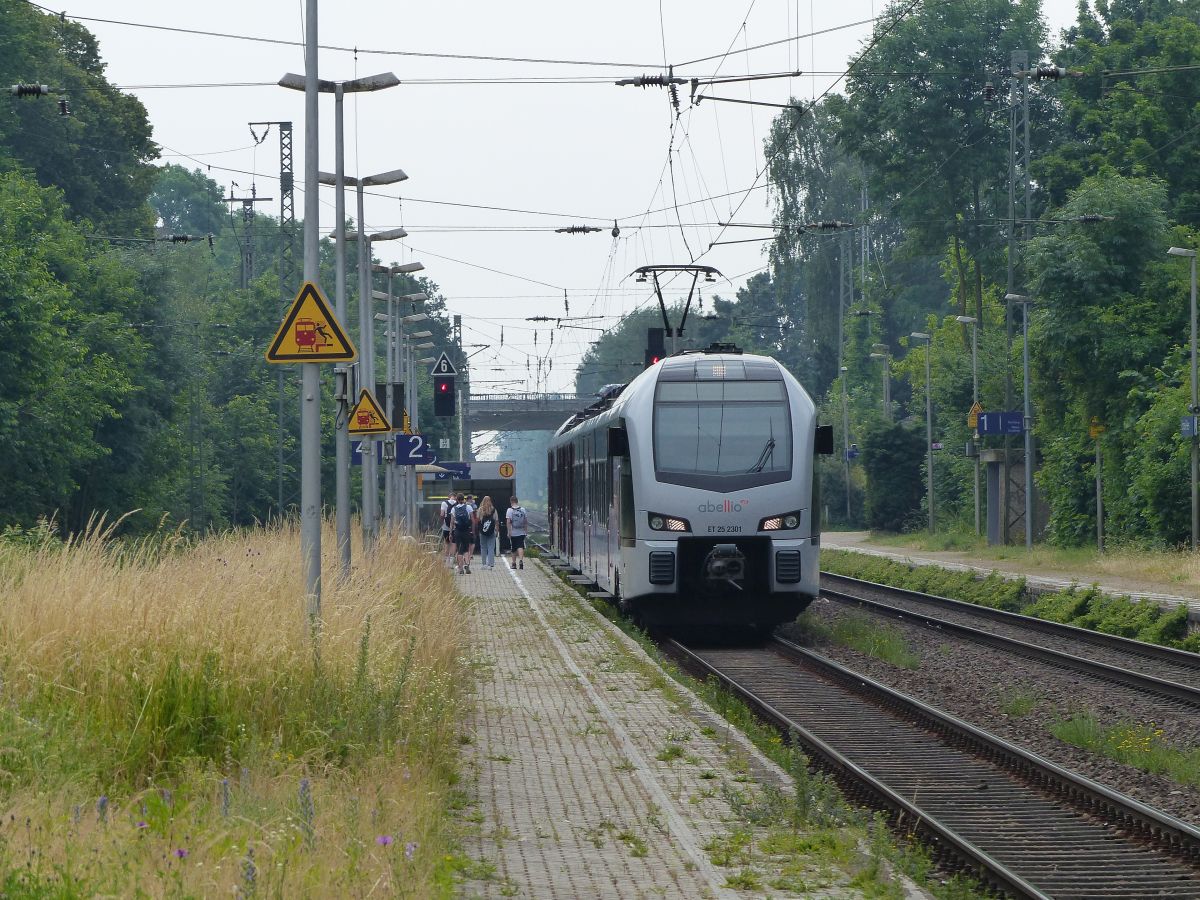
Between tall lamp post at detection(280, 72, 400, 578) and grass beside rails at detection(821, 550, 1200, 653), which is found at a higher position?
tall lamp post at detection(280, 72, 400, 578)

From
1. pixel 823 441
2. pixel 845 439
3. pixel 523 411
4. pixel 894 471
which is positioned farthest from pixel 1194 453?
pixel 523 411

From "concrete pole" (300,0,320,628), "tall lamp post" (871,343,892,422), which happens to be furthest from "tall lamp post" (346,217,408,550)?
"tall lamp post" (871,343,892,422)

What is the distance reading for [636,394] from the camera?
2080cm

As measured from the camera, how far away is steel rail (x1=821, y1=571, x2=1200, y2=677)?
19.9 m

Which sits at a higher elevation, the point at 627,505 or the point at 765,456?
the point at 765,456

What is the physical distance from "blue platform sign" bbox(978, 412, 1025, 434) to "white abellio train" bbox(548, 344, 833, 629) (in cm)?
2135

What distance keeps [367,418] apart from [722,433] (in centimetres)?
568

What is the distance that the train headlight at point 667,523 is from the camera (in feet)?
65.5

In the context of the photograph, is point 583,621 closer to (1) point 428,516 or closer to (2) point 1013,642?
(2) point 1013,642

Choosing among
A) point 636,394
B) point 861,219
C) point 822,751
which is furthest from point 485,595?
point 861,219

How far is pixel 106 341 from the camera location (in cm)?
4675

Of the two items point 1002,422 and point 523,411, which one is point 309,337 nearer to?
point 1002,422

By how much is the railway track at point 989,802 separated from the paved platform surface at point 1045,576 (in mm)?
9950

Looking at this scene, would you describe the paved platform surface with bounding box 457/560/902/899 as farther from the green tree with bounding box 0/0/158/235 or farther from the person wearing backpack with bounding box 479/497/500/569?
the green tree with bounding box 0/0/158/235
